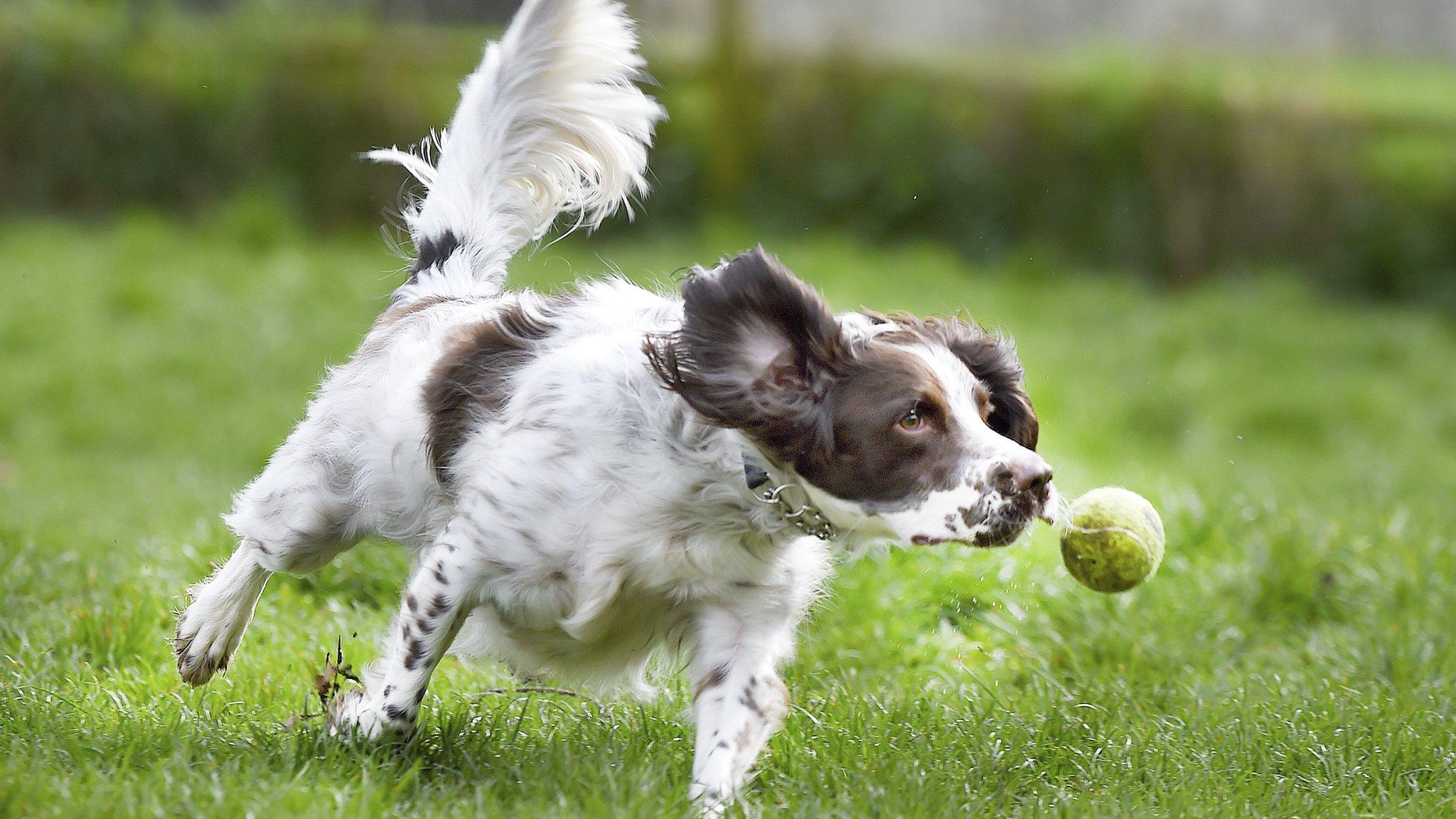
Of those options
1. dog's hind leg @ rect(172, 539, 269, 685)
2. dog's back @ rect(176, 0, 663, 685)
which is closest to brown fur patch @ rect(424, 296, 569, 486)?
dog's back @ rect(176, 0, 663, 685)

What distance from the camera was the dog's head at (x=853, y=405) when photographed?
9.63 feet

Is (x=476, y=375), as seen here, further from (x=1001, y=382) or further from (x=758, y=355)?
(x=1001, y=382)

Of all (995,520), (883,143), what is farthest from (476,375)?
(883,143)

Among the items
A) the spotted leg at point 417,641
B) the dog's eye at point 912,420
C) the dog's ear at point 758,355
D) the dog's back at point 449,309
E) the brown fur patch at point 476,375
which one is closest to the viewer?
the dog's eye at point 912,420

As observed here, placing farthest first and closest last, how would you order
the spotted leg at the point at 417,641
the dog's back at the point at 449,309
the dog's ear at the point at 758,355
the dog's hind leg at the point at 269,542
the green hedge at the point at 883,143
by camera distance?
the green hedge at the point at 883,143
the dog's hind leg at the point at 269,542
the dog's back at the point at 449,309
the spotted leg at the point at 417,641
the dog's ear at the point at 758,355

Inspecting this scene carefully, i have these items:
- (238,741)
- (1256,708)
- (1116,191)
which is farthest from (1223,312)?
(238,741)

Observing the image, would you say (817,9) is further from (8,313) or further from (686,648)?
(686,648)

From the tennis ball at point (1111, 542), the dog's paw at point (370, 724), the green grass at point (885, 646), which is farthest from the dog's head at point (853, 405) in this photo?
the dog's paw at point (370, 724)

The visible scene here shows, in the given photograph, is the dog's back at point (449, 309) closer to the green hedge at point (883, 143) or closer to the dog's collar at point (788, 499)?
the dog's collar at point (788, 499)

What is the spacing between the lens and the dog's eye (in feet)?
9.86

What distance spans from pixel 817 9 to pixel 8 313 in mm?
6221

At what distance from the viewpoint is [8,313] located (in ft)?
31.6

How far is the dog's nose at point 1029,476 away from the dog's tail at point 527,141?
1761 millimetres

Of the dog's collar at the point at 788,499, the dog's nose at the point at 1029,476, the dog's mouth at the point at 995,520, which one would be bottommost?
the dog's collar at the point at 788,499
